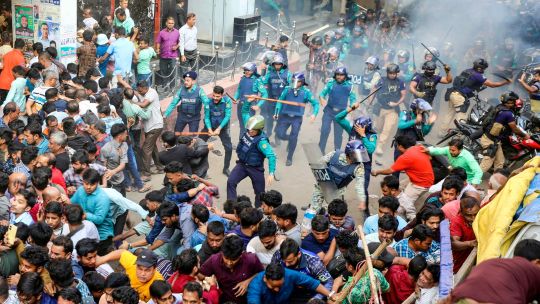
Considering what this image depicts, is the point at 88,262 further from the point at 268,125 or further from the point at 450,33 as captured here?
the point at 450,33

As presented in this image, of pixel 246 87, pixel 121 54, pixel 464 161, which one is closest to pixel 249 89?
pixel 246 87

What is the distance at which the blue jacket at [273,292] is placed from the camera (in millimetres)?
5219

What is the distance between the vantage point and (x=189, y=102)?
9.90 m

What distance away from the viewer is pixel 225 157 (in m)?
10.3

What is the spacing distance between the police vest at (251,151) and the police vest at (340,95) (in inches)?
106

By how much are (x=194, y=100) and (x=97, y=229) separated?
351 centimetres

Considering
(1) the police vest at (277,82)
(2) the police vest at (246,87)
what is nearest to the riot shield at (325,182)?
(2) the police vest at (246,87)

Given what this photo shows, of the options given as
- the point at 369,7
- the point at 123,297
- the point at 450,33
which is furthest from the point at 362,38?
the point at 123,297

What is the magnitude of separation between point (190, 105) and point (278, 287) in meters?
5.15

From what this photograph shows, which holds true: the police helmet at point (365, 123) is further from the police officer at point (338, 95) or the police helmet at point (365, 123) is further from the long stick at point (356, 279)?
the long stick at point (356, 279)

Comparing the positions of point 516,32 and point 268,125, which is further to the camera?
point 516,32

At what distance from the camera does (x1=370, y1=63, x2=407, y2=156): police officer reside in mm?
11609

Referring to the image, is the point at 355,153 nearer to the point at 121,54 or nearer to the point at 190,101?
the point at 190,101

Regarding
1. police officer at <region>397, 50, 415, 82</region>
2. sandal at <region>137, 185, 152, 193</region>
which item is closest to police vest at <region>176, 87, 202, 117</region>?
sandal at <region>137, 185, 152, 193</region>
